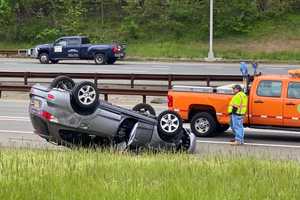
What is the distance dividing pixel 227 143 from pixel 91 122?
13.4ft

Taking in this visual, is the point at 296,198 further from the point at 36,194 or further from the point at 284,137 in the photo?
the point at 284,137

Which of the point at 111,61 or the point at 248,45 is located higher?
the point at 248,45

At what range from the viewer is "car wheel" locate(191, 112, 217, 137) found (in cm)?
1650

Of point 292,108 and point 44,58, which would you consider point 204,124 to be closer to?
point 292,108

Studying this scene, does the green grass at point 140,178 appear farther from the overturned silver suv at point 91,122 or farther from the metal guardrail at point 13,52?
the metal guardrail at point 13,52

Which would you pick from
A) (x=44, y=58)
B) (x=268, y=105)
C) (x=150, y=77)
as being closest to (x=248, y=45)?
(x=44, y=58)

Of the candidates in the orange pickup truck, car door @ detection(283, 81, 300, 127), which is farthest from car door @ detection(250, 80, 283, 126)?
car door @ detection(283, 81, 300, 127)

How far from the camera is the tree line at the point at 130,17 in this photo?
2050 inches

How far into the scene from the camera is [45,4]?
59.4 metres

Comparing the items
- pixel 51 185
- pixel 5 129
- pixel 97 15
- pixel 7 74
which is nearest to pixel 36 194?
pixel 51 185

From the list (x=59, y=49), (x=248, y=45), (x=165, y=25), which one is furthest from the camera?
(x=165, y=25)

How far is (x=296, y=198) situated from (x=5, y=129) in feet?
38.2

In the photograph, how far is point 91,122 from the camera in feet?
41.7

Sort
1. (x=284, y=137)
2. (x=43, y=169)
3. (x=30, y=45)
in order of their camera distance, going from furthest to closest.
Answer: (x=30, y=45) → (x=284, y=137) → (x=43, y=169)
